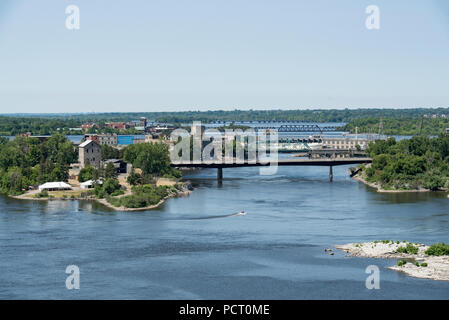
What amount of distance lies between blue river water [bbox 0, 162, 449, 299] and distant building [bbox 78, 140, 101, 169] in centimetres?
1118

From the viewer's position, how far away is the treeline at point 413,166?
48.5m

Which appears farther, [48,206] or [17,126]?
[17,126]

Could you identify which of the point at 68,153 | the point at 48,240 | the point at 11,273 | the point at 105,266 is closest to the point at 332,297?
the point at 105,266

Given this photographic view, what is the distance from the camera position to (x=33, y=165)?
182 feet

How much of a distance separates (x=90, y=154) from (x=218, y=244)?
2648 centimetres

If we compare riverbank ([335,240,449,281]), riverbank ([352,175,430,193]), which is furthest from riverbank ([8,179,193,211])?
riverbank ([335,240,449,281])

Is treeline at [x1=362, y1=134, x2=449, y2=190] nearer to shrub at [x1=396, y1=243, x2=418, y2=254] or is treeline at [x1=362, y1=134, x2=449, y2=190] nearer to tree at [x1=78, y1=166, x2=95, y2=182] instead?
tree at [x1=78, y1=166, x2=95, y2=182]

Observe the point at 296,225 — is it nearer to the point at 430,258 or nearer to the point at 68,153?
the point at 430,258

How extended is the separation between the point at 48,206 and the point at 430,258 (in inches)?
831

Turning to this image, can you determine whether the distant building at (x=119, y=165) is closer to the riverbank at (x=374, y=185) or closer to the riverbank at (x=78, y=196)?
the riverbank at (x=78, y=196)
